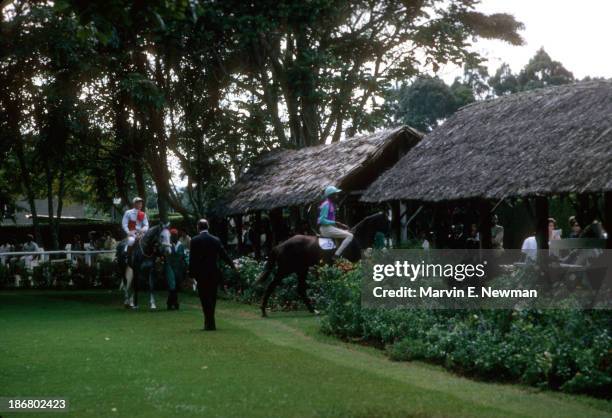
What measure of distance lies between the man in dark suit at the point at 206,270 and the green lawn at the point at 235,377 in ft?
1.61

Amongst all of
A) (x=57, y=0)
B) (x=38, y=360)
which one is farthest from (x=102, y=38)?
(x=38, y=360)

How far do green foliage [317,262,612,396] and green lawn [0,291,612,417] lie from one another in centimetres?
30

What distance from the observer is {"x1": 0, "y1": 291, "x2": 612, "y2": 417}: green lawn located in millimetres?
9344

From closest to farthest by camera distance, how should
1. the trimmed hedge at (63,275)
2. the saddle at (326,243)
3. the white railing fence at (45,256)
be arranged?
1. the saddle at (326,243)
2. the trimmed hedge at (63,275)
3. the white railing fence at (45,256)

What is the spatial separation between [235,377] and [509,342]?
3.73 meters

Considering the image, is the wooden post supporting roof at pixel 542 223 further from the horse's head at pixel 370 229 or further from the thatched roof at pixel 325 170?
the thatched roof at pixel 325 170

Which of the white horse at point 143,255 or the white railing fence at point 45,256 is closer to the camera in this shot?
the white horse at point 143,255

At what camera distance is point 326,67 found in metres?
29.1

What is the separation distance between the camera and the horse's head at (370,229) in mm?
17969

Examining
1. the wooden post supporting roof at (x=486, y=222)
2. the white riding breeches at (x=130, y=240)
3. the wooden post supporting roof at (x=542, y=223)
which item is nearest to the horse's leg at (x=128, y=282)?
the white riding breeches at (x=130, y=240)

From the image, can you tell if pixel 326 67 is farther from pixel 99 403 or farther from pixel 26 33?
pixel 99 403

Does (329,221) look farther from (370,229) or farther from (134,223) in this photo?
(134,223)

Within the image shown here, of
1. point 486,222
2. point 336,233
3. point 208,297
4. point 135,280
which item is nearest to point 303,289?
point 336,233

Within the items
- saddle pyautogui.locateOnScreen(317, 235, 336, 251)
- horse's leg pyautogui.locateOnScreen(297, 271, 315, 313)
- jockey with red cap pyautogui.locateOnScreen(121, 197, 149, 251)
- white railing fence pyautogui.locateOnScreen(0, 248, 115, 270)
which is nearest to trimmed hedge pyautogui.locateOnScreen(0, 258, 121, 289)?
white railing fence pyautogui.locateOnScreen(0, 248, 115, 270)
